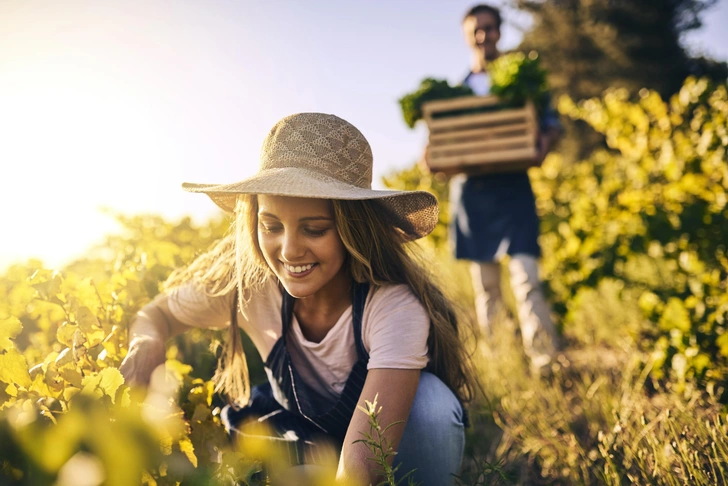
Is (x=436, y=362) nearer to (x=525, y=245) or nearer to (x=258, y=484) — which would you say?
(x=258, y=484)

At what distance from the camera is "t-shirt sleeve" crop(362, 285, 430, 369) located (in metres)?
1.40

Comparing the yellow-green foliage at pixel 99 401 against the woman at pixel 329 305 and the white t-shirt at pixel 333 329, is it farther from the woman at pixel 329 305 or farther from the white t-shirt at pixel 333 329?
the white t-shirt at pixel 333 329

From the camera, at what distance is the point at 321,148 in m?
1.51

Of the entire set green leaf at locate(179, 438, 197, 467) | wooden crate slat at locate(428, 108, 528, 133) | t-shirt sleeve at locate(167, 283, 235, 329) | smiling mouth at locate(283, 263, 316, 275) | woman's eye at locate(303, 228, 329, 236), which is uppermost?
wooden crate slat at locate(428, 108, 528, 133)

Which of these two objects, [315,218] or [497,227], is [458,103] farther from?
[315,218]

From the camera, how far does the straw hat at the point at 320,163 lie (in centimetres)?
142

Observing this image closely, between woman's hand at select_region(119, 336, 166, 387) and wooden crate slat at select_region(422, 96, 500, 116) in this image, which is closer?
woman's hand at select_region(119, 336, 166, 387)

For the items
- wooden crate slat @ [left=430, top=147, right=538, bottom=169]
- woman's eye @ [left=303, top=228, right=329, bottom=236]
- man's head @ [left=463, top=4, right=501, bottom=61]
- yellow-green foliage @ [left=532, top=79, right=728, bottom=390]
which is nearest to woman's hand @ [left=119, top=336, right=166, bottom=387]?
woman's eye @ [left=303, top=228, right=329, bottom=236]

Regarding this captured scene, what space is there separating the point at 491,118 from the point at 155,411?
264 centimetres

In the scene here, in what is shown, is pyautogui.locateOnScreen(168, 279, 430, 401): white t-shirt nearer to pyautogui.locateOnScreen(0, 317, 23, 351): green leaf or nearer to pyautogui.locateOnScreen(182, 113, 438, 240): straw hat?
pyautogui.locateOnScreen(182, 113, 438, 240): straw hat

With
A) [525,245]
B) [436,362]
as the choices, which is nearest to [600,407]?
[525,245]

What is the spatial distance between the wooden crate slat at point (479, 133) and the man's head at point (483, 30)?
0.60m

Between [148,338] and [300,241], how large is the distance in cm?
51

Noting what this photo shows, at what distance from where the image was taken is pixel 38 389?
1132 millimetres
